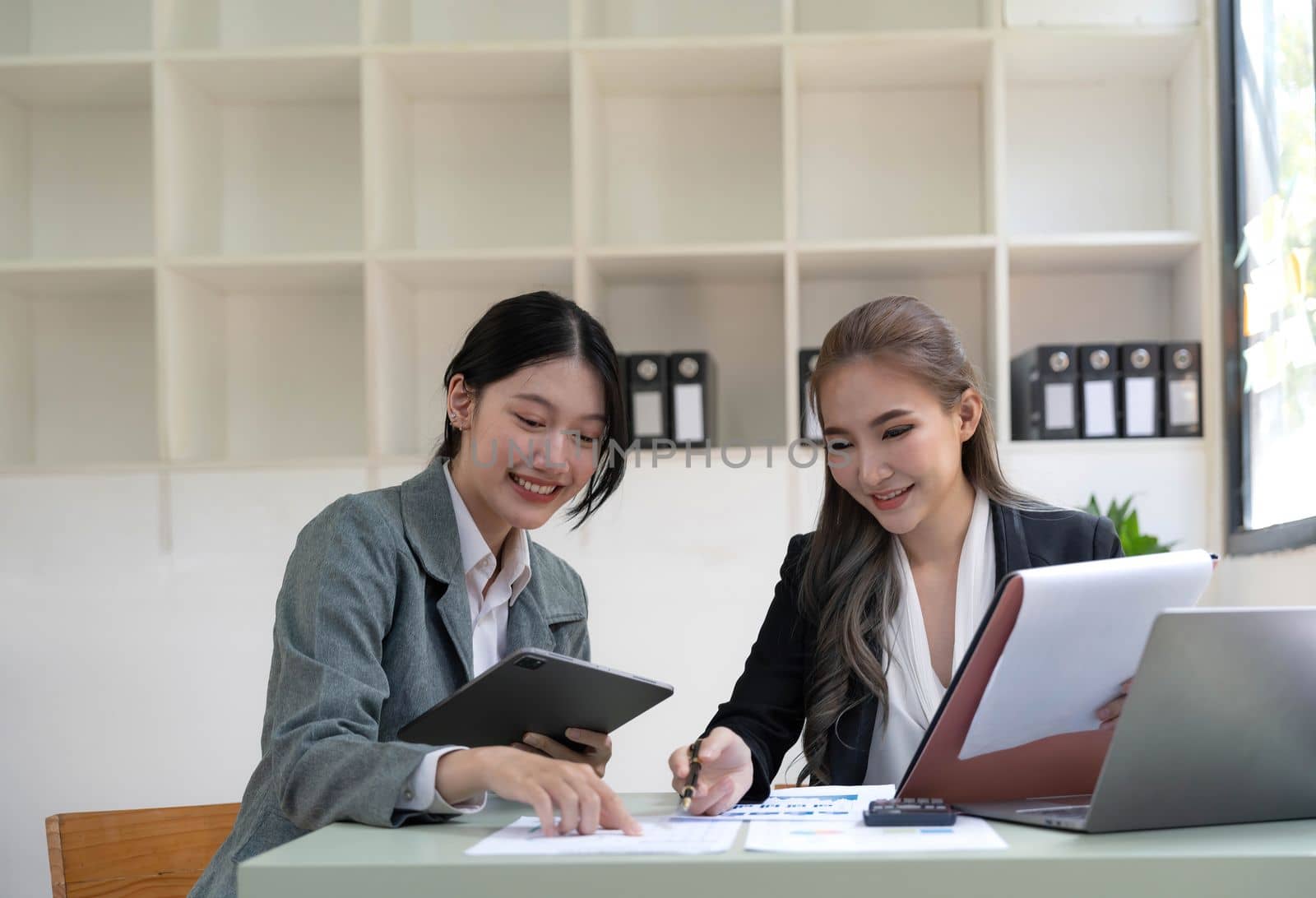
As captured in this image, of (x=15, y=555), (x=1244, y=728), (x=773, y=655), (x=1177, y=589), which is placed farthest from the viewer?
(x=15, y=555)

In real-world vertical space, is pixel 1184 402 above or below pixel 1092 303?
below

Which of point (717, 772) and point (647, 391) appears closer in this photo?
point (717, 772)

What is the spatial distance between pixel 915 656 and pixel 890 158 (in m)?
2.05

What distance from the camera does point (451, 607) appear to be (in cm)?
143

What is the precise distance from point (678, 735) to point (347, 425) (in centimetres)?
119

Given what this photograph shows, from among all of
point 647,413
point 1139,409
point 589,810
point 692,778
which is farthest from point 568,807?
Result: point 1139,409

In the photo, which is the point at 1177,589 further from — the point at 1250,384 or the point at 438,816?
the point at 1250,384

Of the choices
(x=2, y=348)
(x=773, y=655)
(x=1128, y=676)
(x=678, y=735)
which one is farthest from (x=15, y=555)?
(x=1128, y=676)

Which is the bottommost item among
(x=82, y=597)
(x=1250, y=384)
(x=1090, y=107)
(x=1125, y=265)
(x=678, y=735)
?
(x=678, y=735)

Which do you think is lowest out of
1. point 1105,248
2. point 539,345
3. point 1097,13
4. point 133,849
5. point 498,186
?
point 133,849

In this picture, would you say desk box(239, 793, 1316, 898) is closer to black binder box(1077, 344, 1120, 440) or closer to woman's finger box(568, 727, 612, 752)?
woman's finger box(568, 727, 612, 752)

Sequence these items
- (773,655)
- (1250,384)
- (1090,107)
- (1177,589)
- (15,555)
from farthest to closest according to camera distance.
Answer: (1090,107), (15,555), (1250,384), (773,655), (1177,589)

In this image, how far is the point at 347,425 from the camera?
3357mm

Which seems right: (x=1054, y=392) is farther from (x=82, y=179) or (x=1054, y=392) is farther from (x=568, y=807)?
(x=82, y=179)
